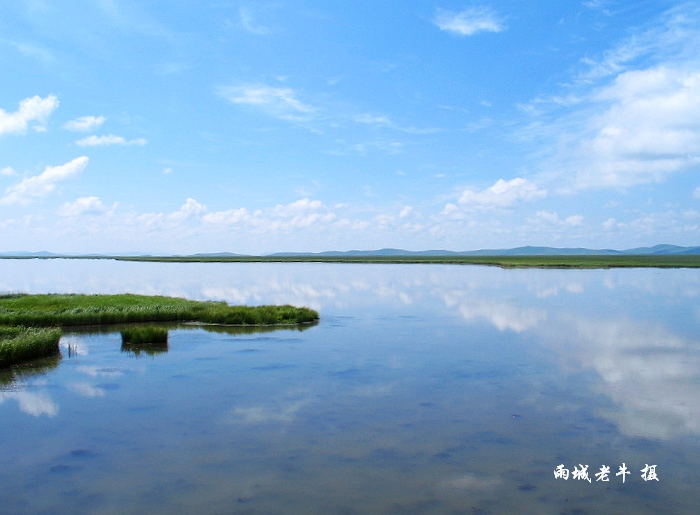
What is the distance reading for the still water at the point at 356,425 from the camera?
916 centimetres

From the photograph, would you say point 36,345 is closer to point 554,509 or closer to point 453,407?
point 453,407

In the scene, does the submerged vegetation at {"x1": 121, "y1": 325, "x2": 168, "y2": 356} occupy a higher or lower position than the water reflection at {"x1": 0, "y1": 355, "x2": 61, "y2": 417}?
higher

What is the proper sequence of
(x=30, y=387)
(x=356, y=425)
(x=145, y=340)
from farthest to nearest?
(x=145, y=340)
(x=30, y=387)
(x=356, y=425)

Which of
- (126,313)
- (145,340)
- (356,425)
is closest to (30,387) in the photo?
(145,340)

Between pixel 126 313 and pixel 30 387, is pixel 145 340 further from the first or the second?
pixel 126 313

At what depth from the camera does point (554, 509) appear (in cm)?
857

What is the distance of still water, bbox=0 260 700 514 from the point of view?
916cm

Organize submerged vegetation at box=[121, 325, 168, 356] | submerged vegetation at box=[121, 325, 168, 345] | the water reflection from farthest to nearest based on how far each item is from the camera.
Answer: submerged vegetation at box=[121, 325, 168, 345], submerged vegetation at box=[121, 325, 168, 356], the water reflection

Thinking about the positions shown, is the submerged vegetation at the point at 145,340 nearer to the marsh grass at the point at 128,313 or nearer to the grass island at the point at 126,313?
the grass island at the point at 126,313

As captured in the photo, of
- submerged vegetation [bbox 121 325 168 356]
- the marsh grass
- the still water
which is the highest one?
the marsh grass

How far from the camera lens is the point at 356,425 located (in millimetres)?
12516

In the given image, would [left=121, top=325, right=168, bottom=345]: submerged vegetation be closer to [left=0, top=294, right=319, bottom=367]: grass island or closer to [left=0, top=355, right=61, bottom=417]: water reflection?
[left=0, top=355, right=61, bottom=417]: water reflection

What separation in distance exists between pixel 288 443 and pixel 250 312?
18466mm

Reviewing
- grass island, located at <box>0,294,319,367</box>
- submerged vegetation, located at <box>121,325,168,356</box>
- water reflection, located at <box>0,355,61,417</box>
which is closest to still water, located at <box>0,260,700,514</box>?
water reflection, located at <box>0,355,61,417</box>
